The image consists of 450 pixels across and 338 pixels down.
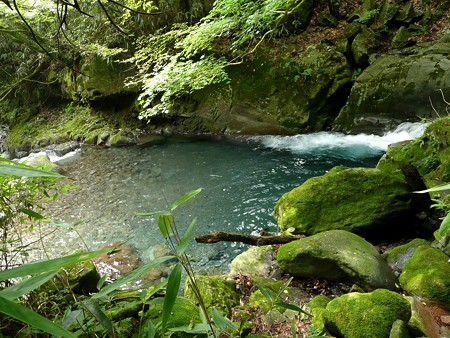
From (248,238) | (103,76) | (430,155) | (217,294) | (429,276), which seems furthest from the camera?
(103,76)

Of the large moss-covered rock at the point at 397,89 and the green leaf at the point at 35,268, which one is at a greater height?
the green leaf at the point at 35,268

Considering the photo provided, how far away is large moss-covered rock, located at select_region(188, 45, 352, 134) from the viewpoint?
970 cm

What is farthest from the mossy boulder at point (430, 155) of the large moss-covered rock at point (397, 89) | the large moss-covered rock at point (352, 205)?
the large moss-covered rock at point (397, 89)

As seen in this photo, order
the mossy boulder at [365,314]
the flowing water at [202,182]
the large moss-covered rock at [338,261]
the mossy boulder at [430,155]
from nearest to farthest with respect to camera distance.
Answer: the mossy boulder at [365,314]
the large moss-covered rock at [338,261]
the mossy boulder at [430,155]
the flowing water at [202,182]

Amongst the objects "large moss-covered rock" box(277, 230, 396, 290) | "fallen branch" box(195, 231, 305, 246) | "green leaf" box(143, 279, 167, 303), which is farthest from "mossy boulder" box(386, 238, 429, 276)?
"green leaf" box(143, 279, 167, 303)

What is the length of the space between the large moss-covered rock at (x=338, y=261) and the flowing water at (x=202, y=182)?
1397 millimetres

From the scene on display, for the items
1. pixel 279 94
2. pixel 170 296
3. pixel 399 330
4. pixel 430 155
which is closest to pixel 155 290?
pixel 170 296

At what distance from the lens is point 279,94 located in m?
10.3

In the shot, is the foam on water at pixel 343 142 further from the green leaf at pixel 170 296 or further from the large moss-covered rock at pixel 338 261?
the green leaf at pixel 170 296

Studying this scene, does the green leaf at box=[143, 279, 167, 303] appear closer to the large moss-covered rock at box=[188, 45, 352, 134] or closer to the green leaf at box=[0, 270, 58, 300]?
the green leaf at box=[0, 270, 58, 300]

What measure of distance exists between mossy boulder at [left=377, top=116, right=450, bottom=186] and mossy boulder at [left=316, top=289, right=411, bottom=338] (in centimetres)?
237

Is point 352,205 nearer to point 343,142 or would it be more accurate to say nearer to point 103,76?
point 343,142

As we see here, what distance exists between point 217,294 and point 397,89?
301 inches

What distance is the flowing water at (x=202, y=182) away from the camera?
19.4ft
